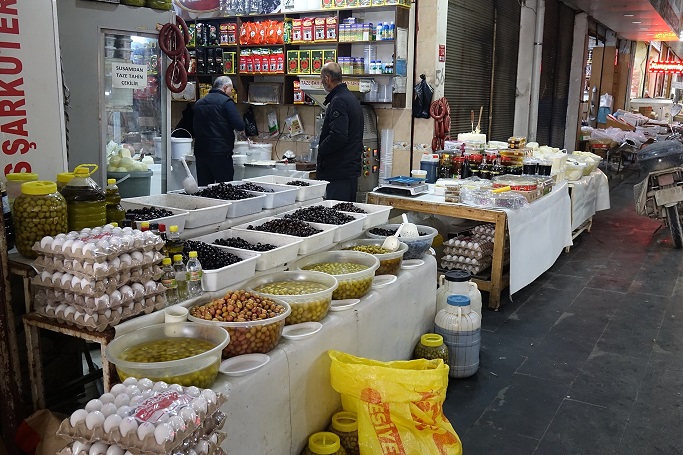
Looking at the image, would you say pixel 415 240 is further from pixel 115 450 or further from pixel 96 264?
pixel 115 450

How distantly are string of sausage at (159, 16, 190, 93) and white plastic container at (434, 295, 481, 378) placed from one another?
3.17 m

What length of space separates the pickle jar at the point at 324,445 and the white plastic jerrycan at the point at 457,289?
167cm

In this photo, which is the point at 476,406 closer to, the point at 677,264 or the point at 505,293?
the point at 505,293

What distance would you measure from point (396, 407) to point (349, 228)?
137 centimetres

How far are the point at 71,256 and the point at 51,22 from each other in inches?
54.3

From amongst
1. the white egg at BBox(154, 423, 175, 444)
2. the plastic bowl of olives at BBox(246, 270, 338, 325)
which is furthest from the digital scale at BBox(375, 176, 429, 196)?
the white egg at BBox(154, 423, 175, 444)

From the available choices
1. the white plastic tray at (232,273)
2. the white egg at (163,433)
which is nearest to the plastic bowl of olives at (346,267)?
the white plastic tray at (232,273)

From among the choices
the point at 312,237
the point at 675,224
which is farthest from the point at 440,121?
the point at 312,237

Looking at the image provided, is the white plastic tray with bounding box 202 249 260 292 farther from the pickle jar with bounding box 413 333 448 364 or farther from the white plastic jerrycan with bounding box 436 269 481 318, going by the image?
the white plastic jerrycan with bounding box 436 269 481 318

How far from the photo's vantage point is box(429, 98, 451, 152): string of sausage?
7773 mm

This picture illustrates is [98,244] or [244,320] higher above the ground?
[98,244]

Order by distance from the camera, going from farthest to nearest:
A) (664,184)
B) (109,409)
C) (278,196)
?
(664,184) → (278,196) → (109,409)

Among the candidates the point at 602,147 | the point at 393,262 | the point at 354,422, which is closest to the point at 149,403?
the point at 354,422

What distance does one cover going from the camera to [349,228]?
3697 mm
